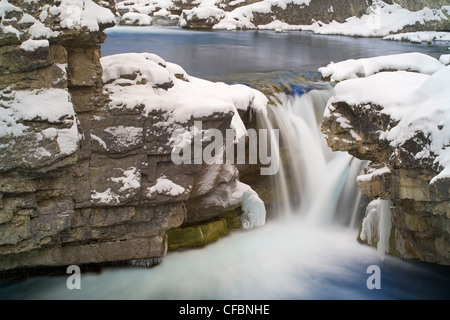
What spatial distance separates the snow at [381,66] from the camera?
10.8 meters

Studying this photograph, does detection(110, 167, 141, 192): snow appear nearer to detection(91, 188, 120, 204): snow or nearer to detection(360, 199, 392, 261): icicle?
detection(91, 188, 120, 204): snow

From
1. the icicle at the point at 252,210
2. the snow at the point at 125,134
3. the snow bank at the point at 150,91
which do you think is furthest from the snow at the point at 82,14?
the icicle at the point at 252,210

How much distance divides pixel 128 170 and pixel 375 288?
3.86 m

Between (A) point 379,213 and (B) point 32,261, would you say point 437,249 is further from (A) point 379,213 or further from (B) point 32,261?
(B) point 32,261

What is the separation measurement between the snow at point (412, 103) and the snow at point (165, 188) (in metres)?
2.65

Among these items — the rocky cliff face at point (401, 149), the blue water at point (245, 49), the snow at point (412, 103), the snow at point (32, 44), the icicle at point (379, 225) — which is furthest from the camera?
the blue water at point (245, 49)

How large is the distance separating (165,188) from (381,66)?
8.12 metres

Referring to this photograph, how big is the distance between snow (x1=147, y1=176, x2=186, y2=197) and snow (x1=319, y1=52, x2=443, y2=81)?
712 centimetres

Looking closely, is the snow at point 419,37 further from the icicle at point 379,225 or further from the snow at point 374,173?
the snow at point 374,173

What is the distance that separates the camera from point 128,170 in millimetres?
5277

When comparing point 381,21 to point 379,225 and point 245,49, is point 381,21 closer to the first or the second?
point 245,49

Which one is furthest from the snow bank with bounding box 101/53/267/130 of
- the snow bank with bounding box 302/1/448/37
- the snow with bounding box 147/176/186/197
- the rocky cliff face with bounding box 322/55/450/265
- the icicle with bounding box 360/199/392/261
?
the snow bank with bounding box 302/1/448/37

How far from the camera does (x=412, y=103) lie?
17.8 ft

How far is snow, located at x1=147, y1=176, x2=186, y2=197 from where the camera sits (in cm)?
541
